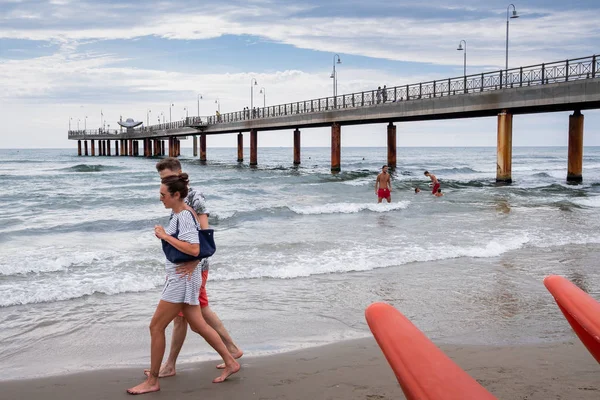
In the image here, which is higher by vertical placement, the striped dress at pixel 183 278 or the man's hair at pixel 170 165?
the man's hair at pixel 170 165

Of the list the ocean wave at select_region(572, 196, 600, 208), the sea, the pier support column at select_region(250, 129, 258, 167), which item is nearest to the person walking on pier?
the sea

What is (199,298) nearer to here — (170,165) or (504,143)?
(170,165)

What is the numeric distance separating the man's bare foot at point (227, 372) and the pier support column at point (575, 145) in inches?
1201

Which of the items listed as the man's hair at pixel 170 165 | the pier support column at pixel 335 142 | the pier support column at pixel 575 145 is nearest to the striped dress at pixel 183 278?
the man's hair at pixel 170 165

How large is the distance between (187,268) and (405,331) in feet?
6.43

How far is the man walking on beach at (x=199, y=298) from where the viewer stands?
450cm

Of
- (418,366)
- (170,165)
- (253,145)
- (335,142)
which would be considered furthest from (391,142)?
(418,366)

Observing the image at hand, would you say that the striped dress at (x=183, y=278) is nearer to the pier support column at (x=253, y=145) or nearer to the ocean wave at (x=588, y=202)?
the ocean wave at (x=588, y=202)

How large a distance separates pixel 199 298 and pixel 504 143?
2740 centimetres

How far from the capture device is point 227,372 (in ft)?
15.9

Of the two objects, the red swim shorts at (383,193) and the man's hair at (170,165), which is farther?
the red swim shorts at (383,193)

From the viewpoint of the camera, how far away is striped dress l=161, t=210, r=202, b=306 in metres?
4.30

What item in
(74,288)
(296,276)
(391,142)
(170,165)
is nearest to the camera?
(170,165)

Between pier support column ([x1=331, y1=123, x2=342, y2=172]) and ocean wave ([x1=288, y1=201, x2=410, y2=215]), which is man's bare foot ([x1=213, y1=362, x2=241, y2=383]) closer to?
ocean wave ([x1=288, y1=201, x2=410, y2=215])
